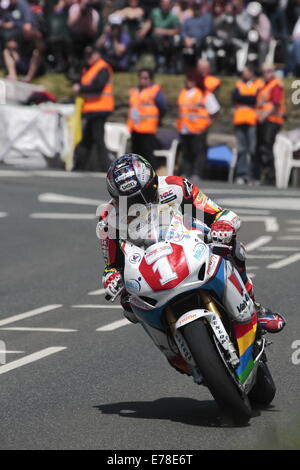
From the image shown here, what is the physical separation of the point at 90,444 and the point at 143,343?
3.30 metres

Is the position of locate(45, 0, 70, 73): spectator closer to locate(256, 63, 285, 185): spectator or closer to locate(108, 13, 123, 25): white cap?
locate(108, 13, 123, 25): white cap

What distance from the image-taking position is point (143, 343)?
9.66 metres

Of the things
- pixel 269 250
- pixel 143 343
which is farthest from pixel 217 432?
pixel 269 250

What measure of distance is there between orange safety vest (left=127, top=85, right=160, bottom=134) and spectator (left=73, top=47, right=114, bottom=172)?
0.61 meters

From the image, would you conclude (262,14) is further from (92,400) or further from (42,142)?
(92,400)

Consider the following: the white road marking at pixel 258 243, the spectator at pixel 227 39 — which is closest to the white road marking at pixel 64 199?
the white road marking at pixel 258 243

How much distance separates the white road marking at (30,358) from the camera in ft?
28.9

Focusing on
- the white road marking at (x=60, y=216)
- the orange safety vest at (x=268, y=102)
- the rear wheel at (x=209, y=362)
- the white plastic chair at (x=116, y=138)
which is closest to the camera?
the rear wheel at (x=209, y=362)

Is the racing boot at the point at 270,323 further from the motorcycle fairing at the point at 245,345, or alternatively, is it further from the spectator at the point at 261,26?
the spectator at the point at 261,26

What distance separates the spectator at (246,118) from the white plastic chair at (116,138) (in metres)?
2.75

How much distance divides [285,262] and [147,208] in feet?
24.9

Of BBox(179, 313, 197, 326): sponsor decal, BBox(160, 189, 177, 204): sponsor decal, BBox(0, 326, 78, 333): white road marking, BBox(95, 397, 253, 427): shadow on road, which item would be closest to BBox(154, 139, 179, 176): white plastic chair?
BBox(0, 326, 78, 333): white road marking

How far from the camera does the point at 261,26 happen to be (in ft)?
85.5

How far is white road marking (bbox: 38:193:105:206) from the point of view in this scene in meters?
20.2
